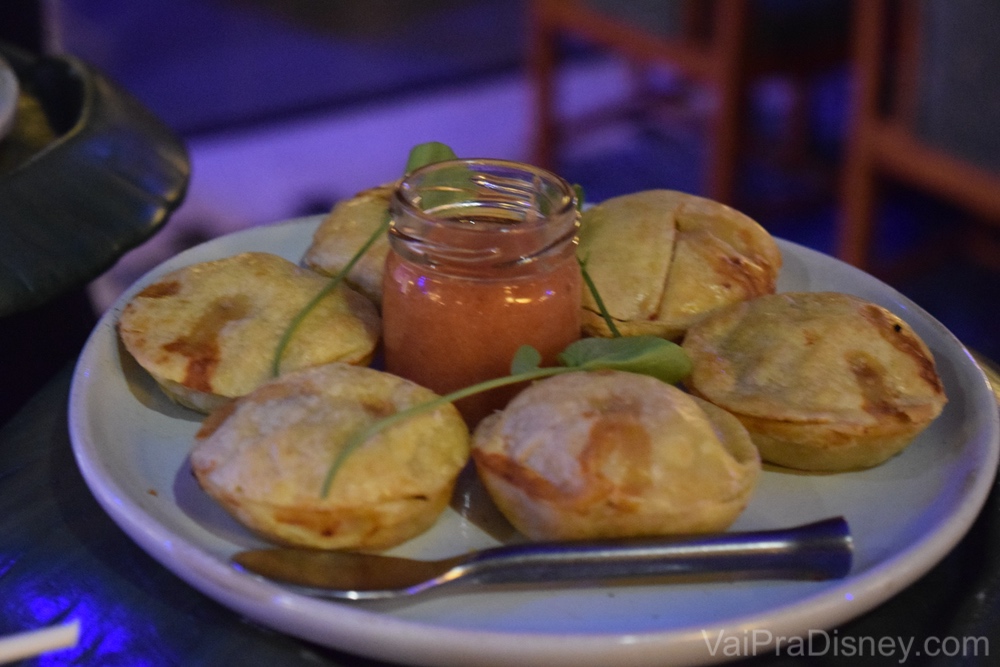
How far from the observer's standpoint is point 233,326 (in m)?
1.24

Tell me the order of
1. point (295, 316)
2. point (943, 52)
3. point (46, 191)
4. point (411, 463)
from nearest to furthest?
point (411, 463)
point (295, 316)
point (46, 191)
point (943, 52)

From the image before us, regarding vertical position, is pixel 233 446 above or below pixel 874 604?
above

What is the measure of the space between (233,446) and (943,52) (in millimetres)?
2601

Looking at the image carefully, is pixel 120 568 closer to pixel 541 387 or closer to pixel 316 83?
pixel 541 387

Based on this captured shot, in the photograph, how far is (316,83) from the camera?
18.9 ft

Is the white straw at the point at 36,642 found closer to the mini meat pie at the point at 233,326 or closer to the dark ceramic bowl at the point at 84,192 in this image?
the mini meat pie at the point at 233,326

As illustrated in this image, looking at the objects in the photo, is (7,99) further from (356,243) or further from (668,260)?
(668,260)

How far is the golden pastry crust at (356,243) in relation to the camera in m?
1.38

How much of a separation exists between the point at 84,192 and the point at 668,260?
2.83 ft

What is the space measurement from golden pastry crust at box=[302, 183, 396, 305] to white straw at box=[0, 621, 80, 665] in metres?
0.62

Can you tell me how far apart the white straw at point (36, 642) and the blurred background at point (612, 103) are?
180cm

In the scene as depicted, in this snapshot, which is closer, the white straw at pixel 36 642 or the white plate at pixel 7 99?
the white straw at pixel 36 642

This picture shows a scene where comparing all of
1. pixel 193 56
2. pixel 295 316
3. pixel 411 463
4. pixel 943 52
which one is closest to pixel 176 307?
pixel 295 316

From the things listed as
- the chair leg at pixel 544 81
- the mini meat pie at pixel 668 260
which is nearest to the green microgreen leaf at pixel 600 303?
the mini meat pie at pixel 668 260
